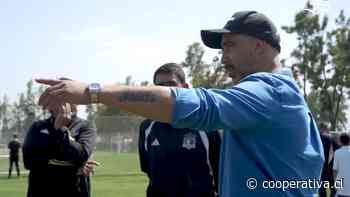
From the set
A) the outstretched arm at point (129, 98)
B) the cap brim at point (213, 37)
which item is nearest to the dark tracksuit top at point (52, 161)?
the cap brim at point (213, 37)

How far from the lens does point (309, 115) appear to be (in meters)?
3.08

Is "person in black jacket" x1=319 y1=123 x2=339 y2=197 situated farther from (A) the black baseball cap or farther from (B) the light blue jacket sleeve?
(B) the light blue jacket sleeve

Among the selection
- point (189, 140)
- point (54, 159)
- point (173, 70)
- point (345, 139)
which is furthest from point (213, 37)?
point (345, 139)

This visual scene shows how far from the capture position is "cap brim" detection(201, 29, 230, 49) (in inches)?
122

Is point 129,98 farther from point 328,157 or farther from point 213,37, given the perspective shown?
point 328,157

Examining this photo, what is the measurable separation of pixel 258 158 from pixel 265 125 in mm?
174

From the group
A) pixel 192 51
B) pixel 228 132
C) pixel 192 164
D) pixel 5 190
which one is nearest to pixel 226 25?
pixel 228 132

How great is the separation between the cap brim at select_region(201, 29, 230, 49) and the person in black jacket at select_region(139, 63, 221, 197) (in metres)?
2.25

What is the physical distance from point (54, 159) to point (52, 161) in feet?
0.09

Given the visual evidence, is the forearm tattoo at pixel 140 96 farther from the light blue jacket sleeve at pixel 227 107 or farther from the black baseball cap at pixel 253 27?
the black baseball cap at pixel 253 27

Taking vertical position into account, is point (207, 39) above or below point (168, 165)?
above

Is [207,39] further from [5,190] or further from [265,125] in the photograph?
[5,190]

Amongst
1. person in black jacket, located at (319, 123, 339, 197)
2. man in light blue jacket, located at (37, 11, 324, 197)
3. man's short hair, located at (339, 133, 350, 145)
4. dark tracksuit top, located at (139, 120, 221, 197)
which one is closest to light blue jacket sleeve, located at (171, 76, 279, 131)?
man in light blue jacket, located at (37, 11, 324, 197)

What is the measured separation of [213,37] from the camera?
10.5 feet
